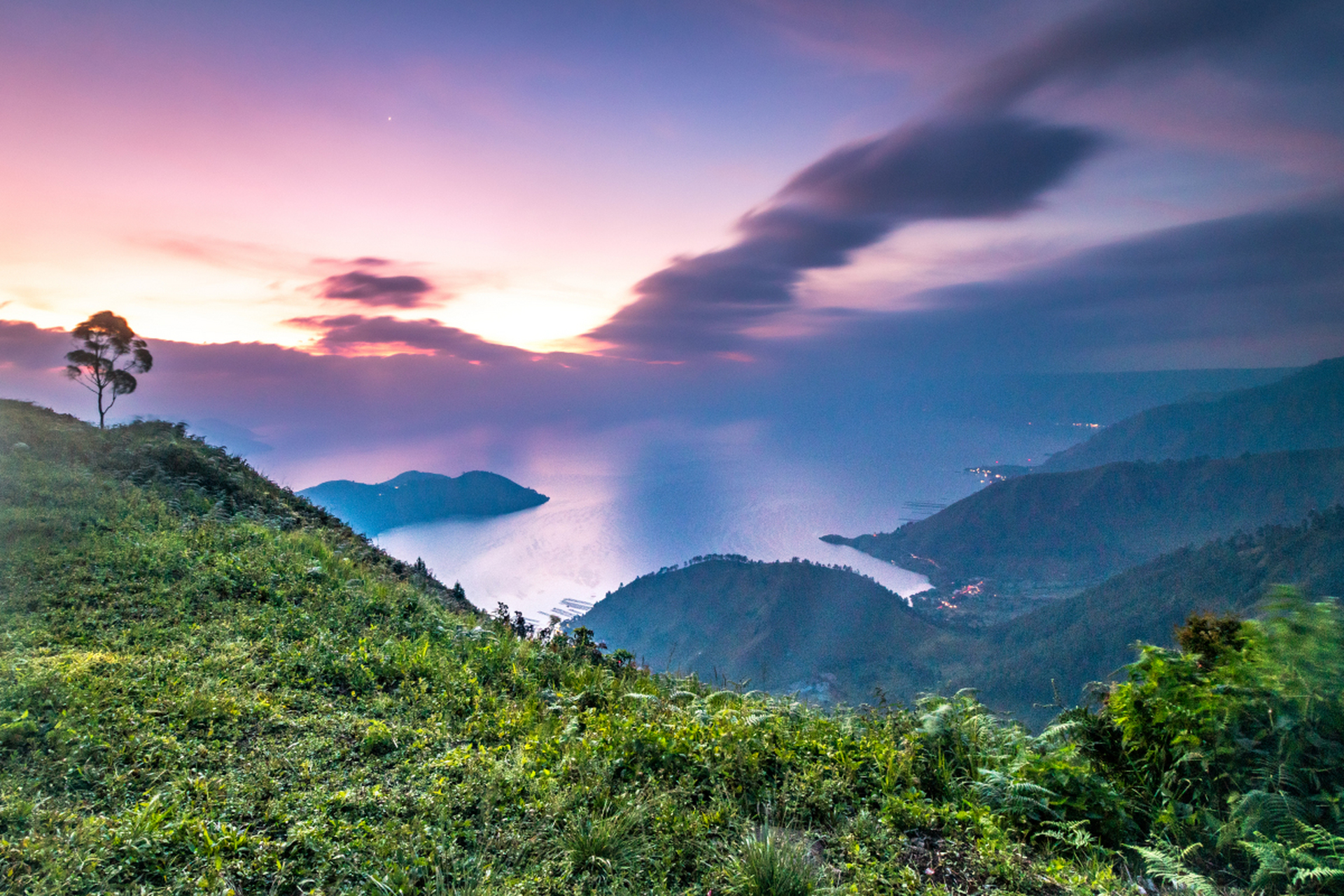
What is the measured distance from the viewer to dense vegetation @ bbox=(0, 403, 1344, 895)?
3.06m

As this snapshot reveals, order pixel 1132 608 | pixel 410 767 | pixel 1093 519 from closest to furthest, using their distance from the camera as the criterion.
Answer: pixel 410 767
pixel 1132 608
pixel 1093 519

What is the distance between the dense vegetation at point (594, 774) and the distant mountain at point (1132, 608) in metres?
56.6

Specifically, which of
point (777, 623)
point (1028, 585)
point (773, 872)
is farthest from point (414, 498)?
point (1028, 585)

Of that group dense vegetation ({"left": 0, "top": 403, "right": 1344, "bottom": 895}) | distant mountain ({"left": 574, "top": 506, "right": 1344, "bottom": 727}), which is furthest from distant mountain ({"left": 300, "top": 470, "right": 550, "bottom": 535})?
dense vegetation ({"left": 0, "top": 403, "right": 1344, "bottom": 895})

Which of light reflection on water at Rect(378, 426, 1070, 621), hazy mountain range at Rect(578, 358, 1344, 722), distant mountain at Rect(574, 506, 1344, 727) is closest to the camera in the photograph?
distant mountain at Rect(574, 506, 1344, 727)

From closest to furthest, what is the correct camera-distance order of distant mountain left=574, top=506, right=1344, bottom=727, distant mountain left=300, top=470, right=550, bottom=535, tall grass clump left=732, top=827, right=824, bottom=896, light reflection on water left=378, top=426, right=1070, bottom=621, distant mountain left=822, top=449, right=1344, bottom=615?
tall grass clump left=732, top=827, right=824, bottom=896 → distant mountain left=574, top=506, right=1344, bottom=727 → light reflection on water left=378, top=426, right=1070, bottom=621 → distant mountain left=300, top=470, right=550, bottom=535 → distant mountain left=822, top=449, right=1344, bottom=615

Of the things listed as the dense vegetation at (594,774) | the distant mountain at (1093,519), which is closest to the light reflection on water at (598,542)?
the distant mountain at (1093,519)

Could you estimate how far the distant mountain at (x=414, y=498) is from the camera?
101 meters

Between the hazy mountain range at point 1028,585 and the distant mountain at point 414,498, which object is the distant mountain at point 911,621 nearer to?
the hazy mountain range at point 1028,585

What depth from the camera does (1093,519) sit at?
146 meters

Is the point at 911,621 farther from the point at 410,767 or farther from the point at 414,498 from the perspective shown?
the point at 414,498

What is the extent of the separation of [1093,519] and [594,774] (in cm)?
18214

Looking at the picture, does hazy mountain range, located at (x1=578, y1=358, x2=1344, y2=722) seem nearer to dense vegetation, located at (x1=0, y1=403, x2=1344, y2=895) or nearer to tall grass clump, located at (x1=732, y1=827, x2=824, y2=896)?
dense vegetation, located at (x1=0, y1=403, x2=1344, y2=895)

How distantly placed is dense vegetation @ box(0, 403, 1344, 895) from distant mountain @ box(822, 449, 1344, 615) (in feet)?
411
